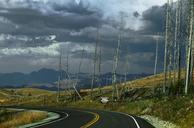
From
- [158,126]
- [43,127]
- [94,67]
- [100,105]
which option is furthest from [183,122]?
[94,67]

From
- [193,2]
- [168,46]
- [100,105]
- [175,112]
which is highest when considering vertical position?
[193,2]

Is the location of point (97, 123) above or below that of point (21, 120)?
above

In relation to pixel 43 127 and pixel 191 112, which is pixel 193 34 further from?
pixel 43 127

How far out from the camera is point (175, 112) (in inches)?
1567

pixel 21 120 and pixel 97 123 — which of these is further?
pixel 21 120

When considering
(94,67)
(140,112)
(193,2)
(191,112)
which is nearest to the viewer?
(191,112)

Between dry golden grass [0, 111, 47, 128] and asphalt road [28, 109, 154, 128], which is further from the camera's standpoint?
dry golden grass [0, 111, 47, 128]

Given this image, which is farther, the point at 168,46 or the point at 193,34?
the point at 168,46

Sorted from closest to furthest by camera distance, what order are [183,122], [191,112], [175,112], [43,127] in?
[43,127] < [183,122] < [191,112] < [175,112]

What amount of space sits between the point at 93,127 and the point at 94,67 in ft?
267

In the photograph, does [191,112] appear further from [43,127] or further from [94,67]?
[94,67]

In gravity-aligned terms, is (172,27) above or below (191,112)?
above

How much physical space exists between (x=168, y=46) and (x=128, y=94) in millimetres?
34681

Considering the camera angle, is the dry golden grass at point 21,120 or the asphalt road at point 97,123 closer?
the asphalt road at point 97,123
